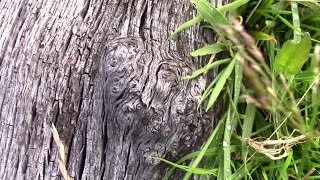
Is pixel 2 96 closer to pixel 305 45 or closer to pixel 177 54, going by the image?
pixel 177 54

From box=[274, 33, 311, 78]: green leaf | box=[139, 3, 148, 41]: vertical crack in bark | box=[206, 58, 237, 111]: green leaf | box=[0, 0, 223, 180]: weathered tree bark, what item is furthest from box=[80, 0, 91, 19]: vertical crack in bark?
box=[274, 33, 311, 78]: green leaf

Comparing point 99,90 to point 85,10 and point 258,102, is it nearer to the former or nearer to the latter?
point 85,10

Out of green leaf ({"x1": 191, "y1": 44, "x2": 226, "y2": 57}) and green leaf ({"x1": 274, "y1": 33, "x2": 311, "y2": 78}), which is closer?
green leaf ({"x1": 274, "y1": 33, "x2": 311, "y2": 78})

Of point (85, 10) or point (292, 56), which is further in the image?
point (85, 10)

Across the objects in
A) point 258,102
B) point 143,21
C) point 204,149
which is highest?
point 143,21

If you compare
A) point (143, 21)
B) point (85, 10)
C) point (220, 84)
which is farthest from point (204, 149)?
point (85, 10)

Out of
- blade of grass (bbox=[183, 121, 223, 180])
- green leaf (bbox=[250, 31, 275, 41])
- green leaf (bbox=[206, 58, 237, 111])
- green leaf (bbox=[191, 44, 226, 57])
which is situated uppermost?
green leaf (bbox=[250, 31, 275, 41])

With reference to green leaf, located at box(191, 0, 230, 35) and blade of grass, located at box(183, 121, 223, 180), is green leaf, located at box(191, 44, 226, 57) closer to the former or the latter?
green leaf, located at box(191, 0, 230, 35)
